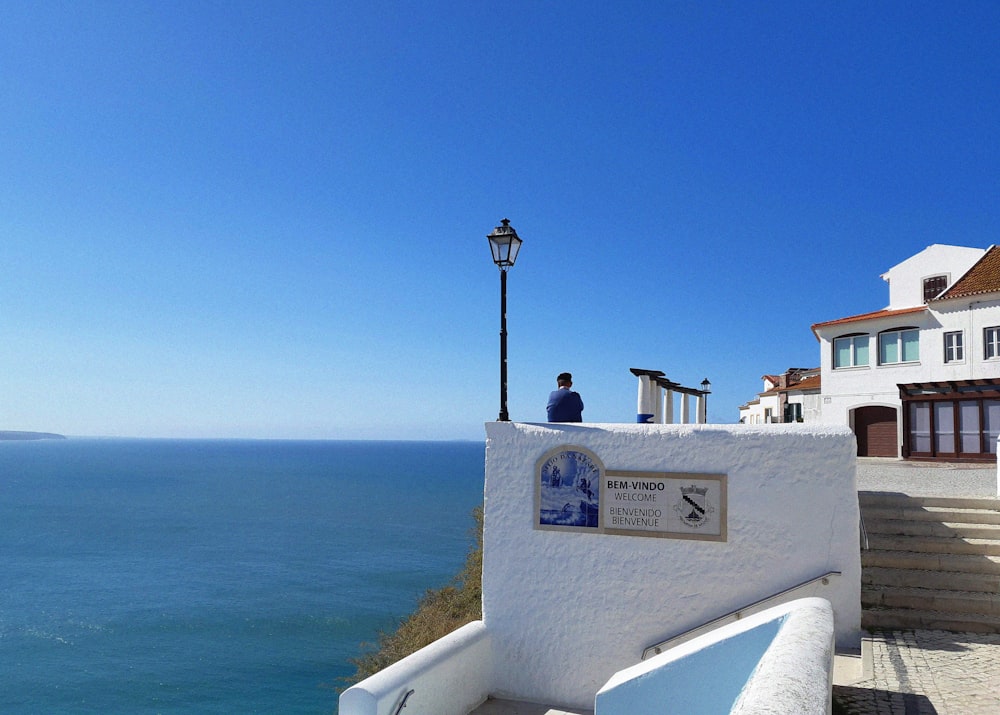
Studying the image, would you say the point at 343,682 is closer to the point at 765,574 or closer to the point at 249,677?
the point at 249,677

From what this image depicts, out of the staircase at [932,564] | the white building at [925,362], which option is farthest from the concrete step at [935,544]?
the white building at [925,362]

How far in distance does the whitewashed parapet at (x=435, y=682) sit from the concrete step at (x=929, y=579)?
4.63 metres

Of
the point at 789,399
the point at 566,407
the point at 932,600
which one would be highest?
the point at 789,399

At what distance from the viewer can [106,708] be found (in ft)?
86.4

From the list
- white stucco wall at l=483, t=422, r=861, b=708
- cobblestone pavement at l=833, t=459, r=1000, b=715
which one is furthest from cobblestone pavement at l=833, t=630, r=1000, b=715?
white stucco wall at l=483, t=422, r=861, b=708

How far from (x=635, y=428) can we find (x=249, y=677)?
26.4 m

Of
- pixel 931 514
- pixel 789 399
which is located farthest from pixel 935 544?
pixel 789 399

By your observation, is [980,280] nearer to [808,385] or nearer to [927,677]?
[808,385]

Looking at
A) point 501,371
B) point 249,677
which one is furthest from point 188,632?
point 501,371

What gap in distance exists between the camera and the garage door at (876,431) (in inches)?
1042

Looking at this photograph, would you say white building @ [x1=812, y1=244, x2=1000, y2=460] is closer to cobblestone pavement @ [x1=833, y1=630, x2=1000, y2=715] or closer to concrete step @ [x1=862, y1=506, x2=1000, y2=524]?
concrete step @ [x1=862, y1=506, x2=1000, y2=524]

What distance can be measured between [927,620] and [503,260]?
6340mm

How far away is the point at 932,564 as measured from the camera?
8.12 metres

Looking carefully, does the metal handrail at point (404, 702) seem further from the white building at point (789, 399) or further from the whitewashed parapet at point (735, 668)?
the white building at point (789, 399)
